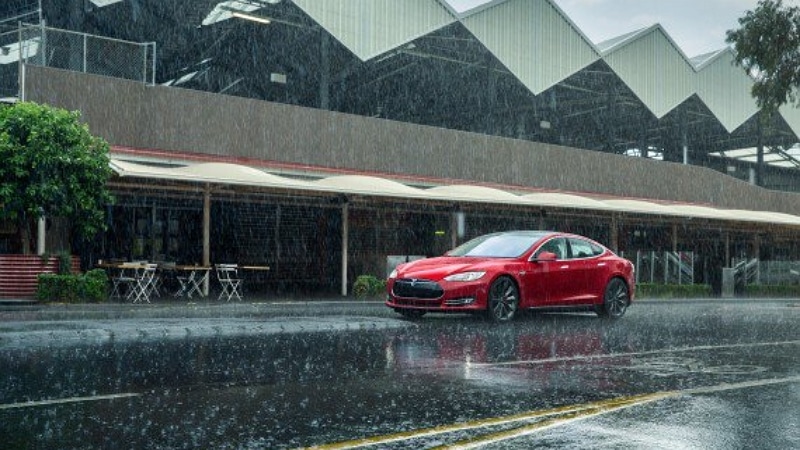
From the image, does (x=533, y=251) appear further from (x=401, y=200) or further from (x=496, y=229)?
(x=496, y=229)

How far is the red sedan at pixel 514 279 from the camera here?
1499 centimetres

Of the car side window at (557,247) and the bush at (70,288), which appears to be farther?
the bush at (70,288)

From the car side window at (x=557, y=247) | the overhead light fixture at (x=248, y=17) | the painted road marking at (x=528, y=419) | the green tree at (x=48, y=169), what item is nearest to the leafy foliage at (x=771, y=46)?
the overhead light fixture at (x=248, y=17)

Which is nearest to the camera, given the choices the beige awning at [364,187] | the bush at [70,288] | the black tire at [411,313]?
the black tire at [411,313]

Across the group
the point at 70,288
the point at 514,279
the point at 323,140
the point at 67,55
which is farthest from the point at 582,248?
the point at 67,55

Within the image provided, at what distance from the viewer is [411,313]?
1603cm

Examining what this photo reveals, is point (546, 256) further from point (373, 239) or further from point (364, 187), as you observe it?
point (373, 239)

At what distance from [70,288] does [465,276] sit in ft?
26.0

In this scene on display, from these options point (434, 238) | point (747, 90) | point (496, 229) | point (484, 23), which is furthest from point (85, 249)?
point (747, 90)

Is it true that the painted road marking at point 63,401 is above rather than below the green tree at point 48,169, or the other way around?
below

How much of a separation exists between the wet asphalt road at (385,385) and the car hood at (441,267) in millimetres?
856

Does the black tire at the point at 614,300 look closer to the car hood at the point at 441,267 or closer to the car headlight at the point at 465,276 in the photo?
the car hood at the point at 441,267

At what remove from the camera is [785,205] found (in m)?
45.5

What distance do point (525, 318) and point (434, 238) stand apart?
45.2 ft
